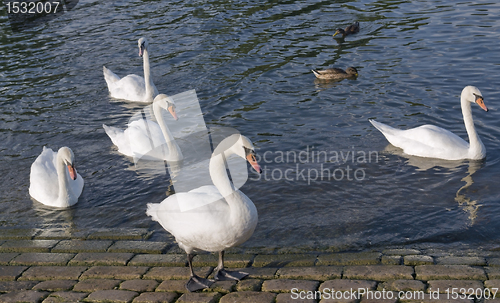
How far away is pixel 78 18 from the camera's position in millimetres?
18172

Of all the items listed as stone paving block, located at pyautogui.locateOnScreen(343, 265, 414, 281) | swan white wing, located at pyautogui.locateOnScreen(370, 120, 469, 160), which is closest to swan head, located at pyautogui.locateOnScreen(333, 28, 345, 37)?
swan white wing, located at pyautogui.locateOnScreen(370, 120, 469, 160)

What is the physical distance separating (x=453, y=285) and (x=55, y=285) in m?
3.66

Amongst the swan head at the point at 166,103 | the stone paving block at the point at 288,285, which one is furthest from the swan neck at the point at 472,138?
the stone paving block at the point at 288,285

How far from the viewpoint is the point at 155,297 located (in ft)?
15.9

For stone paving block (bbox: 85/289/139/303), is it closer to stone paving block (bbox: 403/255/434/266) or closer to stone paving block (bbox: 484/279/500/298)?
stone paving block (bbox: 403/255/434/266)

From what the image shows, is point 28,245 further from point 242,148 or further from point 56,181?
point 242,148

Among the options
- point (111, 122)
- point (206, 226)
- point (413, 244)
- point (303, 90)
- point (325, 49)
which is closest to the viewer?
point (206, 226)

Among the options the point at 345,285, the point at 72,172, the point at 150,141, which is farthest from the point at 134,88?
the point at 345,285

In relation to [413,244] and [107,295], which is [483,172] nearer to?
[413,244]

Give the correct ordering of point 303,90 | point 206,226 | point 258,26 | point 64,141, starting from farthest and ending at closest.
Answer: point 258,26 < point 303,90 < point 64,141 < point 206,226

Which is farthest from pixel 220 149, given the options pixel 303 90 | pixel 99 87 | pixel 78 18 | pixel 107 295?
pixel 78 18

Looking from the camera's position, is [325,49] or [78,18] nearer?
[325,49]

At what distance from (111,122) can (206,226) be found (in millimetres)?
6766

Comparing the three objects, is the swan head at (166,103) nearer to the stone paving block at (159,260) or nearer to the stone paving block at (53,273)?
the stone paving block at (159,260)
